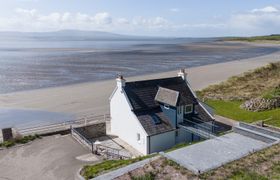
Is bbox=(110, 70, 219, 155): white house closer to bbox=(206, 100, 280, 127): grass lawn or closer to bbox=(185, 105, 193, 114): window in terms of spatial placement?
bbox=(185, 105, 193, 114): window

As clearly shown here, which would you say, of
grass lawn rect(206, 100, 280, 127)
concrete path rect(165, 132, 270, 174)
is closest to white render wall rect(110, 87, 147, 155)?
concrete path rect(165, 132, 270, 174)

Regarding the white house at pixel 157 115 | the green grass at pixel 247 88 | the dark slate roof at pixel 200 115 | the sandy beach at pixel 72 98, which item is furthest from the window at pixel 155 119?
the green grass at pixel 247 88

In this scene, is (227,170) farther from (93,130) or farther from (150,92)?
(93,130)

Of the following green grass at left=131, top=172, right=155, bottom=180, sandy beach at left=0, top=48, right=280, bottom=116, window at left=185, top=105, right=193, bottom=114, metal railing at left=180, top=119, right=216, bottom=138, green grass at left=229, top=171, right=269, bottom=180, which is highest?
window at left=185, top=105, right=193, bottom=114

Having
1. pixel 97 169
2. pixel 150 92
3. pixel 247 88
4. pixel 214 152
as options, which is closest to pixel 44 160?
pixel 97 169

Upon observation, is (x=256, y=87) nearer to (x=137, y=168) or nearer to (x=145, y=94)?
(x=145, y=94)

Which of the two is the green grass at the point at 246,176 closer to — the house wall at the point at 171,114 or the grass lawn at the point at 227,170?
the grass lawn at the point at 227,170

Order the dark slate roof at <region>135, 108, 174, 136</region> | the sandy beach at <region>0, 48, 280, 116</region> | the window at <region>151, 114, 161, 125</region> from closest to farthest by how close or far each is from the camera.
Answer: the dark slate roof at <region>135, 108, 174, 136</region> → the window at <region>151, 114, 161, 125</region> → the sandy beach at <region>0, 48, 280, 116</region>
